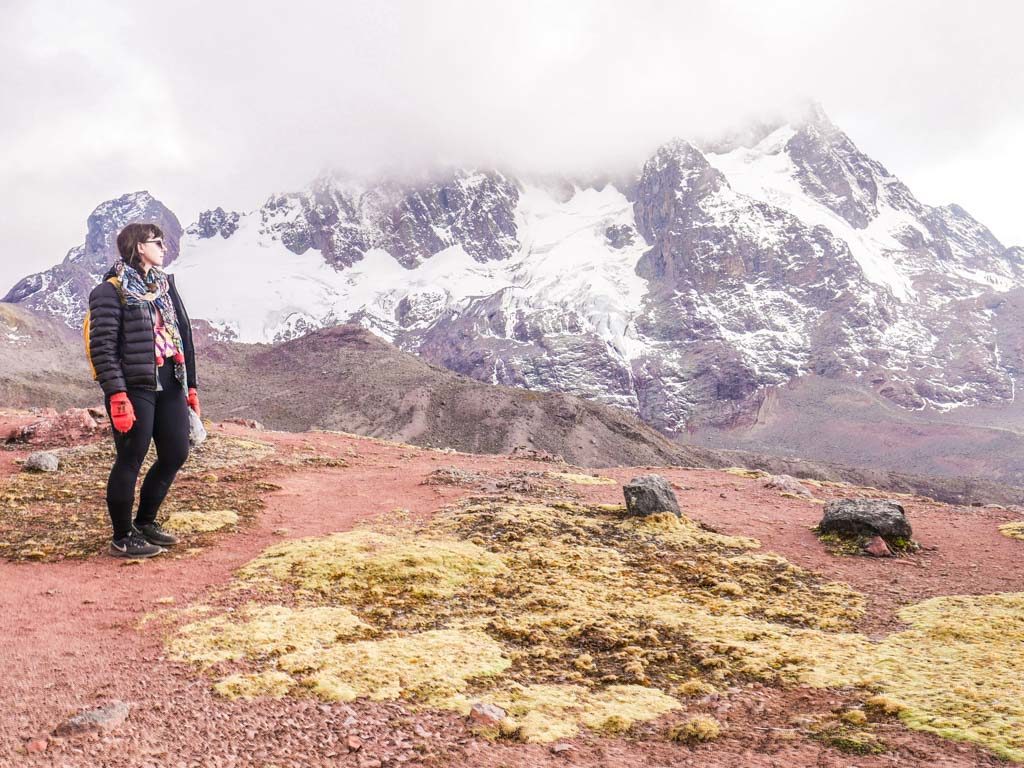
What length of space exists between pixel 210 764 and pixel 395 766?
3.00 feet

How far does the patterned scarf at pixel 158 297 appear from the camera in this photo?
698 cm

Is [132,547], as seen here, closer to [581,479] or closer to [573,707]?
[573,707]

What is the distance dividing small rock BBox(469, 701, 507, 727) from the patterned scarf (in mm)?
5277

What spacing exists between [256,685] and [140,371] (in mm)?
4032

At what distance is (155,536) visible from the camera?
25.0 ft

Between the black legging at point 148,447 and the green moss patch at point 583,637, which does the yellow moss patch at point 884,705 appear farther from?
the black legging at point 148,447

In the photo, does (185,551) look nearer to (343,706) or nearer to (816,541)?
(343,706)

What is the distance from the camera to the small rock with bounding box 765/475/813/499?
607 inches

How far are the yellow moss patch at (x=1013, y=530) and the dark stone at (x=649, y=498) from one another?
214 inches

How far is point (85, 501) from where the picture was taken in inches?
392

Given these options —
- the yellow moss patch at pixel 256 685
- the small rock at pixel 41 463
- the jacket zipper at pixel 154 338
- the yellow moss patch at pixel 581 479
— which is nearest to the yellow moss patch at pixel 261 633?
the yellow moss patch at pixel 256 685

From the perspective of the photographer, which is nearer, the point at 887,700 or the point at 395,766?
the point at 395,766

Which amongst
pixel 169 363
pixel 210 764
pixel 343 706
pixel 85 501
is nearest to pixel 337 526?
pixel 169 363

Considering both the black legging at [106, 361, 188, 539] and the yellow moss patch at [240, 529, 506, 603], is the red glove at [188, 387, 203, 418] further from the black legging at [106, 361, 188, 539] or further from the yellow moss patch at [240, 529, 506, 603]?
the yellow moss patch at [240, 529, 506, 603]
